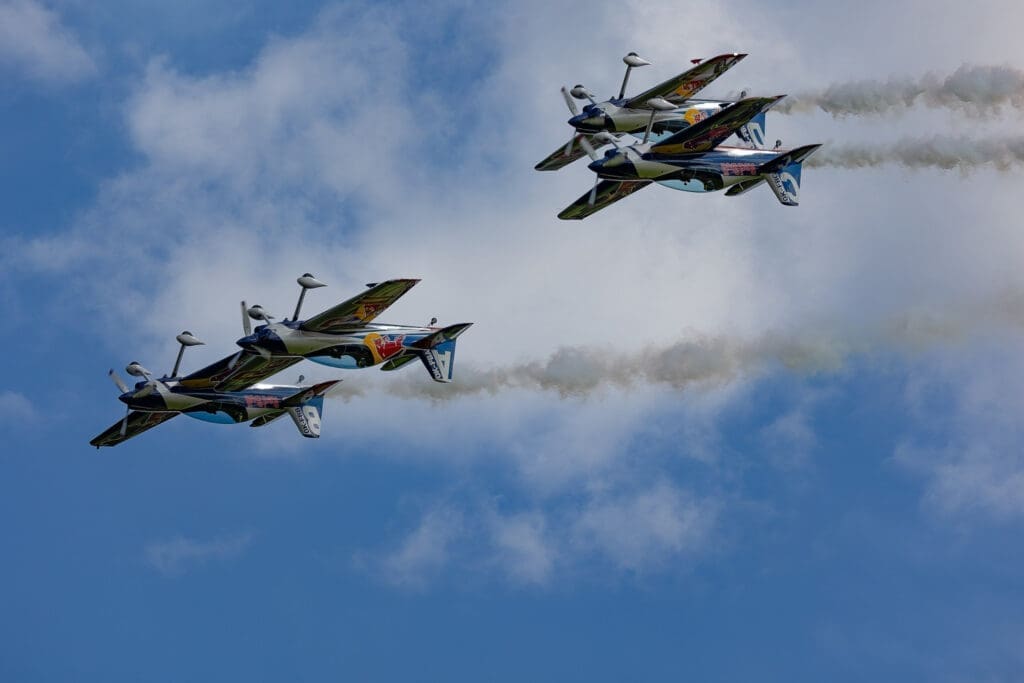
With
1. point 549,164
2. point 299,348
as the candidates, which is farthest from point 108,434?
point 549,164

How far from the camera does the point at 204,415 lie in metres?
117

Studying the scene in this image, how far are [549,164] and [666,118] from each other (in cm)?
918

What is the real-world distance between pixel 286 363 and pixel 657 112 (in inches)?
1061

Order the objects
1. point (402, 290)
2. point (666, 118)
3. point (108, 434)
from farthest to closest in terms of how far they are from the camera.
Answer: point (108, 434) → point (666, 118) → point (402, 290)

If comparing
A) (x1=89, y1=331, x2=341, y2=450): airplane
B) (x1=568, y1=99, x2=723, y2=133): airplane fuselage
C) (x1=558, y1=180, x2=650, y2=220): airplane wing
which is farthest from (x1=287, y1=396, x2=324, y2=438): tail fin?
(x1=568, y1=99, x2=723, y2=133): airplane fuselage

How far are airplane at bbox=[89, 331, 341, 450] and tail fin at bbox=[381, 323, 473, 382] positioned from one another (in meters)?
6.34

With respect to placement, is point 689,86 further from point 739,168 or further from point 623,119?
point 739,168

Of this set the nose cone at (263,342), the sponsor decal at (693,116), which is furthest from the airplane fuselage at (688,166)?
the nose cone at (263,342)

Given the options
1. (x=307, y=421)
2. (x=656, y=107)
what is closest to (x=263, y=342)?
(x=307, y=421)

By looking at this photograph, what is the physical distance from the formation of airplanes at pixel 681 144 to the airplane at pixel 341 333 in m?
13.4

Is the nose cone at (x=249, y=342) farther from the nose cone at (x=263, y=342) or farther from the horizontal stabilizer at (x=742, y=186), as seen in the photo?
the horizontal stabilizer at (x=742, y=186)

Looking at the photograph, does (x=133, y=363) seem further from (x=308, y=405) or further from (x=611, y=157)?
(x=611, y=157)

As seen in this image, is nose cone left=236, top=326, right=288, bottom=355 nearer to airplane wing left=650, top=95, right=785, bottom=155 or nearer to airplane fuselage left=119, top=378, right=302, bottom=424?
airplane fuselage left=119, top=378, right=302, bottom=424

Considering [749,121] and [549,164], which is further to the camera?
[549,164]
